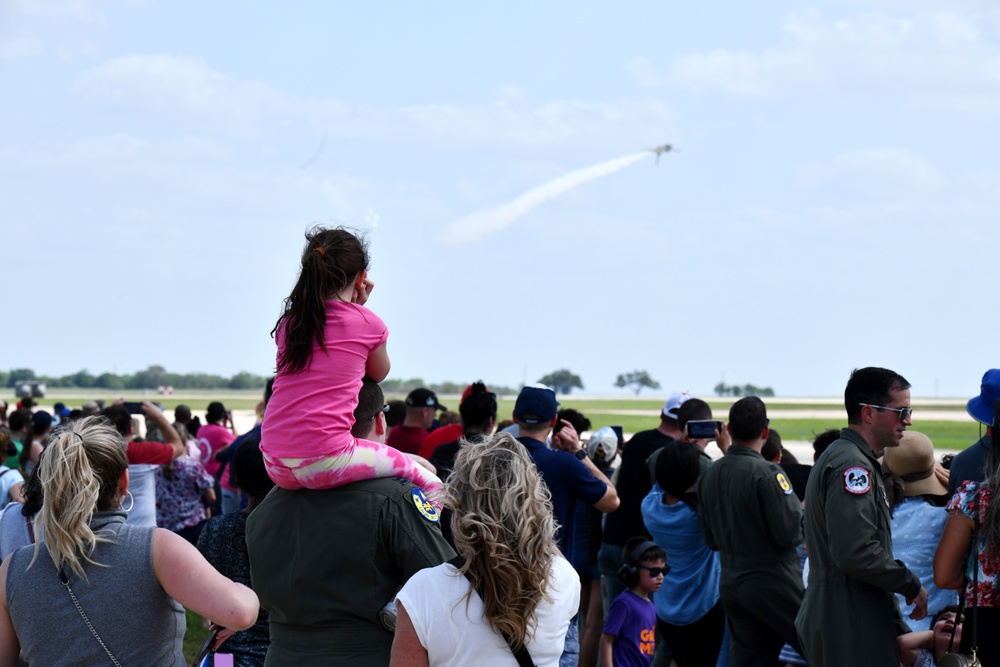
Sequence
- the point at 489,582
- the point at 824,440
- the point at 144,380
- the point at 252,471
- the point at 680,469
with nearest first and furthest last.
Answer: the point at 489,582, the point at 252,471, the point at 680,469, the point at 824,440, the point at 144,380

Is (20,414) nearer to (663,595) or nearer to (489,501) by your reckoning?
(663,595)

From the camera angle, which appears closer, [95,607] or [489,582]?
[489,582]

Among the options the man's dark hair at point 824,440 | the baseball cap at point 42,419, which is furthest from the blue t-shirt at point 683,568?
the baseball cap at point 42,419

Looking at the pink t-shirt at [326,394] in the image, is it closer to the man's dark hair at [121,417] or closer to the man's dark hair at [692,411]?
the man's dark hair at [121,417]

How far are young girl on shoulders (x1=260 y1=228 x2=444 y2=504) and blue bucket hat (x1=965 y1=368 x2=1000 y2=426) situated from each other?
358cm

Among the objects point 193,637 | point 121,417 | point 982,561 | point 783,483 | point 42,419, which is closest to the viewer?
point 982,561

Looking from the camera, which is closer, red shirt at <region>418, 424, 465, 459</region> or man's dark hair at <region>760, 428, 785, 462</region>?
man's dark hair at <region>760, 428, 785, 462</region>

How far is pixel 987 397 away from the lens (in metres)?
5.70

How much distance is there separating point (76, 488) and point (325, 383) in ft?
2.79

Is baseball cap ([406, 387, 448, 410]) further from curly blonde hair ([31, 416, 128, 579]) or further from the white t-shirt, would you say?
the white t-shirt

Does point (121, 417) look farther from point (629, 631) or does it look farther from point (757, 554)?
point (757, 554)

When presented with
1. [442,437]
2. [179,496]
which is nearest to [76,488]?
[442,437]

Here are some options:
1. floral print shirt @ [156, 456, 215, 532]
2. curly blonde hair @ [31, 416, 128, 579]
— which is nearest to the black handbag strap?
curly blonde hair @ [31, 416, 128, 579]

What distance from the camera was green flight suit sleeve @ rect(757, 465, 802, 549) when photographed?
6.38 meters
